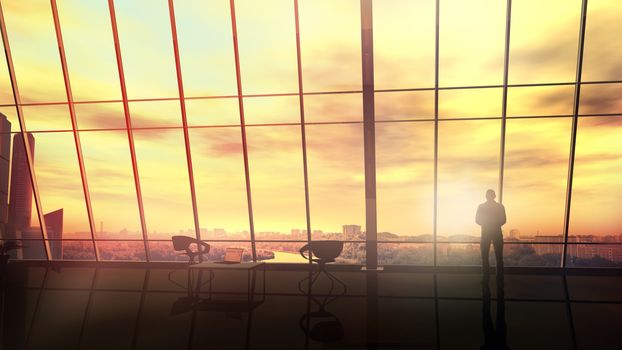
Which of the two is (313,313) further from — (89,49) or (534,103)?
(89,49)

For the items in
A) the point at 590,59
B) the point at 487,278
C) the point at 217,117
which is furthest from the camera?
the point at 217,117

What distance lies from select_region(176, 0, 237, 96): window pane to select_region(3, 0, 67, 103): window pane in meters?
2.55

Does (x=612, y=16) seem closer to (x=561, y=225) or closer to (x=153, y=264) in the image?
(x=561, y=225)

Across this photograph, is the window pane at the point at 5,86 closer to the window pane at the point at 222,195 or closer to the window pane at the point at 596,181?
the window pane at the point at 222,195

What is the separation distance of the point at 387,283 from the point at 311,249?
1.34 meters

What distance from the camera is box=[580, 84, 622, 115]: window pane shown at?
9188 mm

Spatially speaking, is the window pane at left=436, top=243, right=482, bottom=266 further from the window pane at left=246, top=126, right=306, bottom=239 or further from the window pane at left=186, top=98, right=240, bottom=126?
the window pane at left=186, top=98, right=240, bottom=126

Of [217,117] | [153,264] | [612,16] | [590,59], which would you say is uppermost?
[612,16]

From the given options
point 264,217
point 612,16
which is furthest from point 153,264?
point 612,16

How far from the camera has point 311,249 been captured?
8.62m

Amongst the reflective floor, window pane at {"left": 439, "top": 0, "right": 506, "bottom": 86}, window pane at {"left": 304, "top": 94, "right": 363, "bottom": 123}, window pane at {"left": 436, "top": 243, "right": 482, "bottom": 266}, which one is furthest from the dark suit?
window pane at {"left": 304, "top": 94, "right": 363, "bottom": 123}

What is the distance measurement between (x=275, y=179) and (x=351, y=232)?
3444 mm

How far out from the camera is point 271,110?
32.8 ft

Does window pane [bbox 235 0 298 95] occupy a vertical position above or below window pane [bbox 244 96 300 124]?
above
